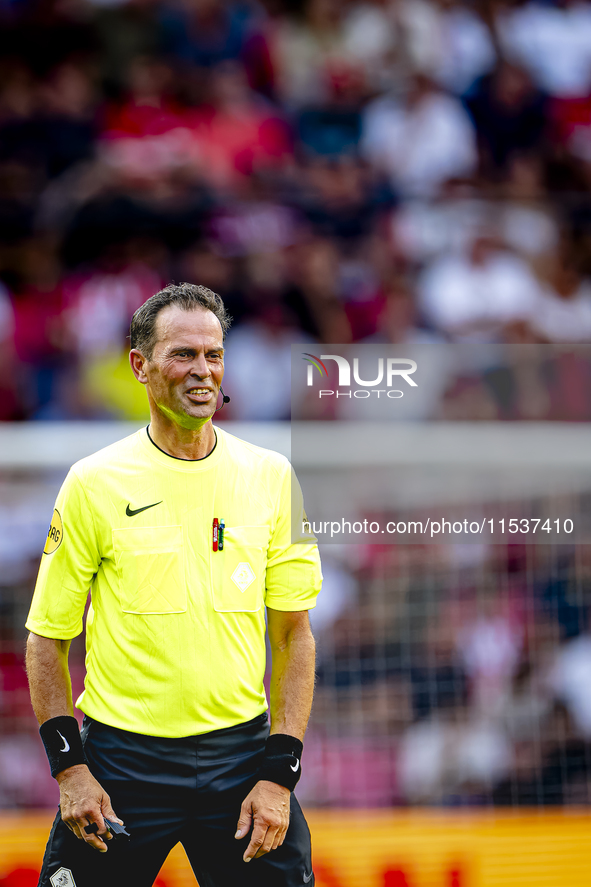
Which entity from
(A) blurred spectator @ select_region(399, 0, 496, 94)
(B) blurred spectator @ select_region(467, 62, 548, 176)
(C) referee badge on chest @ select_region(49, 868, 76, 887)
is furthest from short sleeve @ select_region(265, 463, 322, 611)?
(A) blurred spectator @ select_region(399, 0, 496, 94)

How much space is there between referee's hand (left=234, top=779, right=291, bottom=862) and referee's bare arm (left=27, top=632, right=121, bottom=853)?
31cm

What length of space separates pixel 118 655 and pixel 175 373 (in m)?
0.70

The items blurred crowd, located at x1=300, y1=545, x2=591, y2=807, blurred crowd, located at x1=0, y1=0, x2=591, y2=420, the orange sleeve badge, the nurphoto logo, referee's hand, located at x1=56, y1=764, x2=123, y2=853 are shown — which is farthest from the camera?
blurred crowd, located at x1=0, y1=0, x2=591, y2=420

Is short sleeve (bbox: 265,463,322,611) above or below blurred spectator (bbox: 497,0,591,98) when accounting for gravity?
below

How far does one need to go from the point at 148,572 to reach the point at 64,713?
39 centimetres

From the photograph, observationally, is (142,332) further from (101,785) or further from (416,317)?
(416,317)

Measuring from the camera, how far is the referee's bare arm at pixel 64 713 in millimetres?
2047

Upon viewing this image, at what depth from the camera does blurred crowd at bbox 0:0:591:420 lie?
16.5 ft

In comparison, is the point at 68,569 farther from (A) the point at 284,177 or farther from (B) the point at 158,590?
(A) the point at 284,177

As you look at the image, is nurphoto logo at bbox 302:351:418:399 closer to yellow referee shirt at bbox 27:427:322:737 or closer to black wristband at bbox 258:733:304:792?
yellow referee shirt at bbox 27:427:322:737

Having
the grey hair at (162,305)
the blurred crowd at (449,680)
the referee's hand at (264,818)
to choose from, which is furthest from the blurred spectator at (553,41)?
the referee's hand at (264,818)

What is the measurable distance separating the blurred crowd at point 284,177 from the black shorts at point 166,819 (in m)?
2.52

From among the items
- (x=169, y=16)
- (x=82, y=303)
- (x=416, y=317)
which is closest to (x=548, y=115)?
(x=416, y=317)

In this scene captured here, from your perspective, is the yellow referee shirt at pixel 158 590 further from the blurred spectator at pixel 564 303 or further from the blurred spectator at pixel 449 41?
the blurred spectator at pixel 449 41
